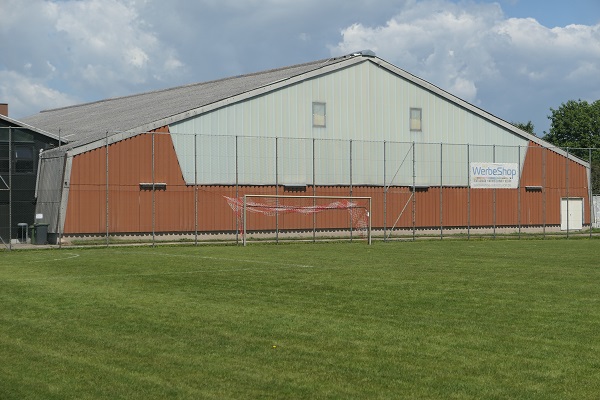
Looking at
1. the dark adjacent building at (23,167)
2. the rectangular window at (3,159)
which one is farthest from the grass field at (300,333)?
the dark adjacent building at (23,167)

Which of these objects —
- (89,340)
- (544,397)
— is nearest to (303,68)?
(89,340)

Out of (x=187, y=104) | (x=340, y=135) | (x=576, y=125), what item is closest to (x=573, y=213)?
(x=340, y=135)

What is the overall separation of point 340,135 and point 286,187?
16.3 ft

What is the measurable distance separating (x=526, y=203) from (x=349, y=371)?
44.7m

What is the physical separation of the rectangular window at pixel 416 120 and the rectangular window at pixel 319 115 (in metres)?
5.62

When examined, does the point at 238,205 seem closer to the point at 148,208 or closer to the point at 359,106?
the point at 148,208

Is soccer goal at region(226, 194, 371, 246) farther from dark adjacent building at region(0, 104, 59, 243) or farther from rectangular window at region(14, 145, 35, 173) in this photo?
rectangular window at region(14, 145, 35, 173)

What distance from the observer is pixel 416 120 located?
5134 centimetres

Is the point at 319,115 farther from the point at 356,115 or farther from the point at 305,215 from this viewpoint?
the point at 305,215

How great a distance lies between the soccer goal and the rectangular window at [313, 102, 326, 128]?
4162mm

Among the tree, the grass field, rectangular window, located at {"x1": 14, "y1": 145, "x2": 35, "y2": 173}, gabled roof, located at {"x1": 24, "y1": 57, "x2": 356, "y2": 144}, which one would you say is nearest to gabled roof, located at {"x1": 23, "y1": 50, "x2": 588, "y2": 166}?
gabled roof, located at {"x1": 24, "y1": 57, "x2": 356, "y2": 144}

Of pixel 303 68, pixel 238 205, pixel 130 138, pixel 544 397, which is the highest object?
pixel 303 68

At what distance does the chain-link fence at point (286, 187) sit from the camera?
130 ft

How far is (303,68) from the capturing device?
5144cm
